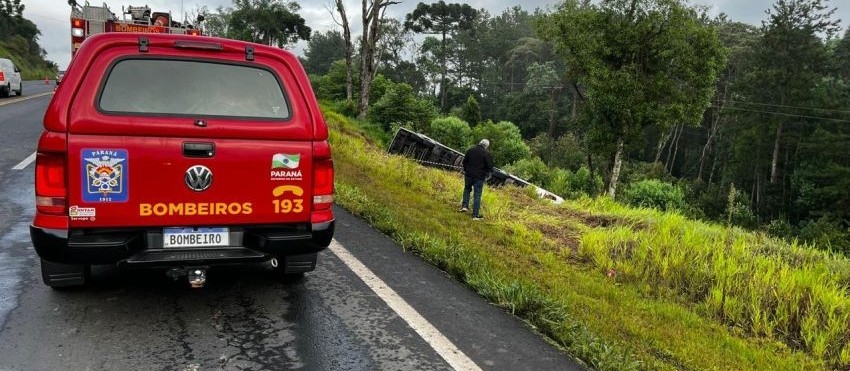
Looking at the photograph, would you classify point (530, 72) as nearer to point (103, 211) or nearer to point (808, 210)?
point (808, 210)

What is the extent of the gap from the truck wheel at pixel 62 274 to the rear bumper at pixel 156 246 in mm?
512

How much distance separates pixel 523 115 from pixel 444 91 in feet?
48.4

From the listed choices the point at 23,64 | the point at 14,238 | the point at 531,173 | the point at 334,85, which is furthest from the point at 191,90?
the point at 23,64

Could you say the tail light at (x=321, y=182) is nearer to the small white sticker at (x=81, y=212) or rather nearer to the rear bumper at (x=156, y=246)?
the rear bumper at (x=156, y=246)

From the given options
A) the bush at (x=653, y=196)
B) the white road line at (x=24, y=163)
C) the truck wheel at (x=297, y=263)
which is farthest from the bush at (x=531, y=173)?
the truck wheel at (x=297, y=263)

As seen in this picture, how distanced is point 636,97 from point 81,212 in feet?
93.1

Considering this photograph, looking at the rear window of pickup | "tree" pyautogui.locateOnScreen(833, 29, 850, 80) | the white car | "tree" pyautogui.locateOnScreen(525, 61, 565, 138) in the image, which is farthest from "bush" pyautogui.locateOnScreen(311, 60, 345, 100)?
"tree" pyautogui.locateOnScreen(833, 29, 850, 80)

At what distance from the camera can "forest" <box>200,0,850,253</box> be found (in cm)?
2844

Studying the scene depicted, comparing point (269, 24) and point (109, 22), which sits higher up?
point (269, 24)

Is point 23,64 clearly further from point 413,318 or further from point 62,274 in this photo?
point 413,318

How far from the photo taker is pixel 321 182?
13.2 ft

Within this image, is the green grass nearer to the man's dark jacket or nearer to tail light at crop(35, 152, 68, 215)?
the man's dark jacket

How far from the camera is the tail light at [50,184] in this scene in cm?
333

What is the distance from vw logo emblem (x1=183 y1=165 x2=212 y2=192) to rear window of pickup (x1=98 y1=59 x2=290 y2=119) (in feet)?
1.29
